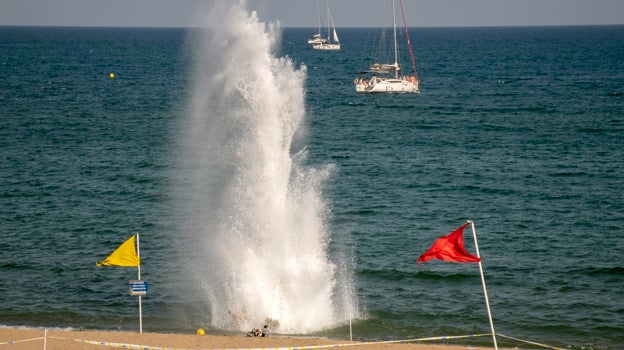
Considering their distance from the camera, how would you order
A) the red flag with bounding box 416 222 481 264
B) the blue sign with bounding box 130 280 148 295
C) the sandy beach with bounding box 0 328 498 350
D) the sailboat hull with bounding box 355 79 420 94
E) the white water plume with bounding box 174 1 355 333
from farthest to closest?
1. the sailboat hull with bounding box 355 79 420 94
2. the white water plume with bounding box 174 1 355 333
3. the blue sign with bounding box 130 280 148 295
4. the sandy beach with bounding box 0 328 498 350
5. the red flag with bounding box 416 222 481 264

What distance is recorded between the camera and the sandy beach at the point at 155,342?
84.1ft

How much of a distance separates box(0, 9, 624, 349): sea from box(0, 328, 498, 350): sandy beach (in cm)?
198

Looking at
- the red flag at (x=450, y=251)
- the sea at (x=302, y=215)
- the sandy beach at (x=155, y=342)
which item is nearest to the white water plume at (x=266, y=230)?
the sea at (x=302, y=215)

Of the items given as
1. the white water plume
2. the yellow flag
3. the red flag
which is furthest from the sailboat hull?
the red flag

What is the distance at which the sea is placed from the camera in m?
31.2

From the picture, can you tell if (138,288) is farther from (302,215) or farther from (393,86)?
(393,86)

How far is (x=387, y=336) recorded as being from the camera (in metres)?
29.2

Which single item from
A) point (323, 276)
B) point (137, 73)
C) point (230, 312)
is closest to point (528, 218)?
point (323, 276)

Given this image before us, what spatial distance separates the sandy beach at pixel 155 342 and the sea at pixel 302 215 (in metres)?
1.98

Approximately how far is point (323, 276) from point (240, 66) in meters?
9.03

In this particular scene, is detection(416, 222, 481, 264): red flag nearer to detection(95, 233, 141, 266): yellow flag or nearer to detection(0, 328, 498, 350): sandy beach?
detection(0, 328, 498, 350): sandy beach

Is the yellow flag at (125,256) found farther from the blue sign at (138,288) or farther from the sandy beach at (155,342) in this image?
the sandy beach at (155,342)

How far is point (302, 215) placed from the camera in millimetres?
33562

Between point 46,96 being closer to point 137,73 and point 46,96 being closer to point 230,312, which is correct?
point 137,73
